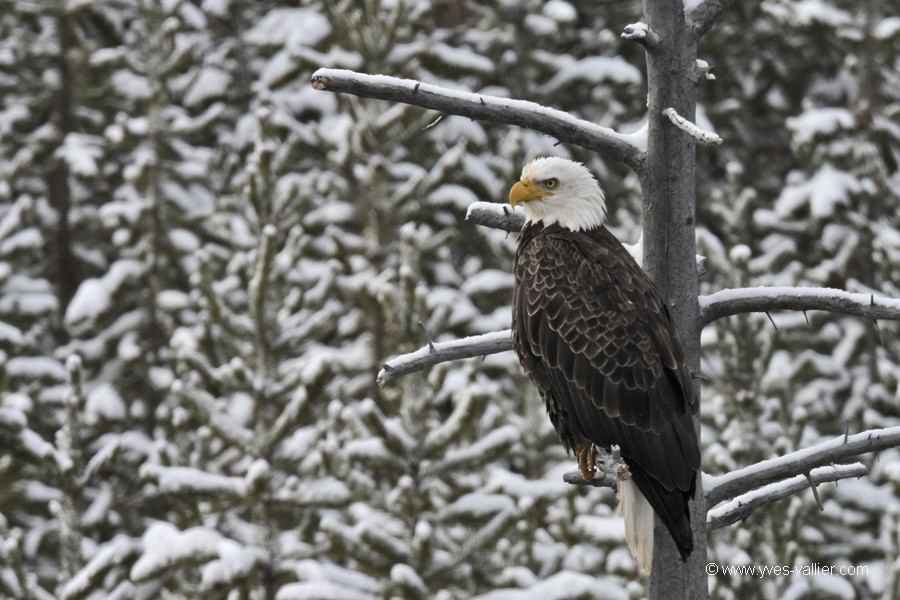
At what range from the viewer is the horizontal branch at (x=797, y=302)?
14.3ft

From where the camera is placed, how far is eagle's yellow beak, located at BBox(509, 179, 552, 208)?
607cm

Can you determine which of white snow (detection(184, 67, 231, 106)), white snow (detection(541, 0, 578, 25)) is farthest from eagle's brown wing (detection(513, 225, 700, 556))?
white snow (detection(184, 67, 231, 106))

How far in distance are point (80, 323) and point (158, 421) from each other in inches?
100

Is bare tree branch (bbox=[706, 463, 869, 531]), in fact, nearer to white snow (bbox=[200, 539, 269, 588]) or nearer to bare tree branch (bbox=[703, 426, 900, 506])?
bare tree branch (bbox=[703, 426, 900, 506])

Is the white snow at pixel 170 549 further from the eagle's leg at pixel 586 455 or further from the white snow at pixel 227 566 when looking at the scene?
the eagle's leg at pixel 586 455

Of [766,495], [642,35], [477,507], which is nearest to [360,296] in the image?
[477,507]

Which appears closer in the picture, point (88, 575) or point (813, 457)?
point (813, 457)

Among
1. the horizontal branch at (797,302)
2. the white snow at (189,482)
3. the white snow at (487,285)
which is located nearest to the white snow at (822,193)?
the white snow at (487,285)

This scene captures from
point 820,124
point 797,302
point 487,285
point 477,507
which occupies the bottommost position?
point 477,507

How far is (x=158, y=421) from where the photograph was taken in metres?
21.0

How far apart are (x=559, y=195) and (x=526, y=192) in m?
0.16

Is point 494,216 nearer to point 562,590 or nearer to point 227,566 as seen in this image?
point 562,590

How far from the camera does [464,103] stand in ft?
13.7

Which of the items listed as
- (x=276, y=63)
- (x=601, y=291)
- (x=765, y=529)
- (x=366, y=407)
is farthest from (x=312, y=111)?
(x=601, y=291)
